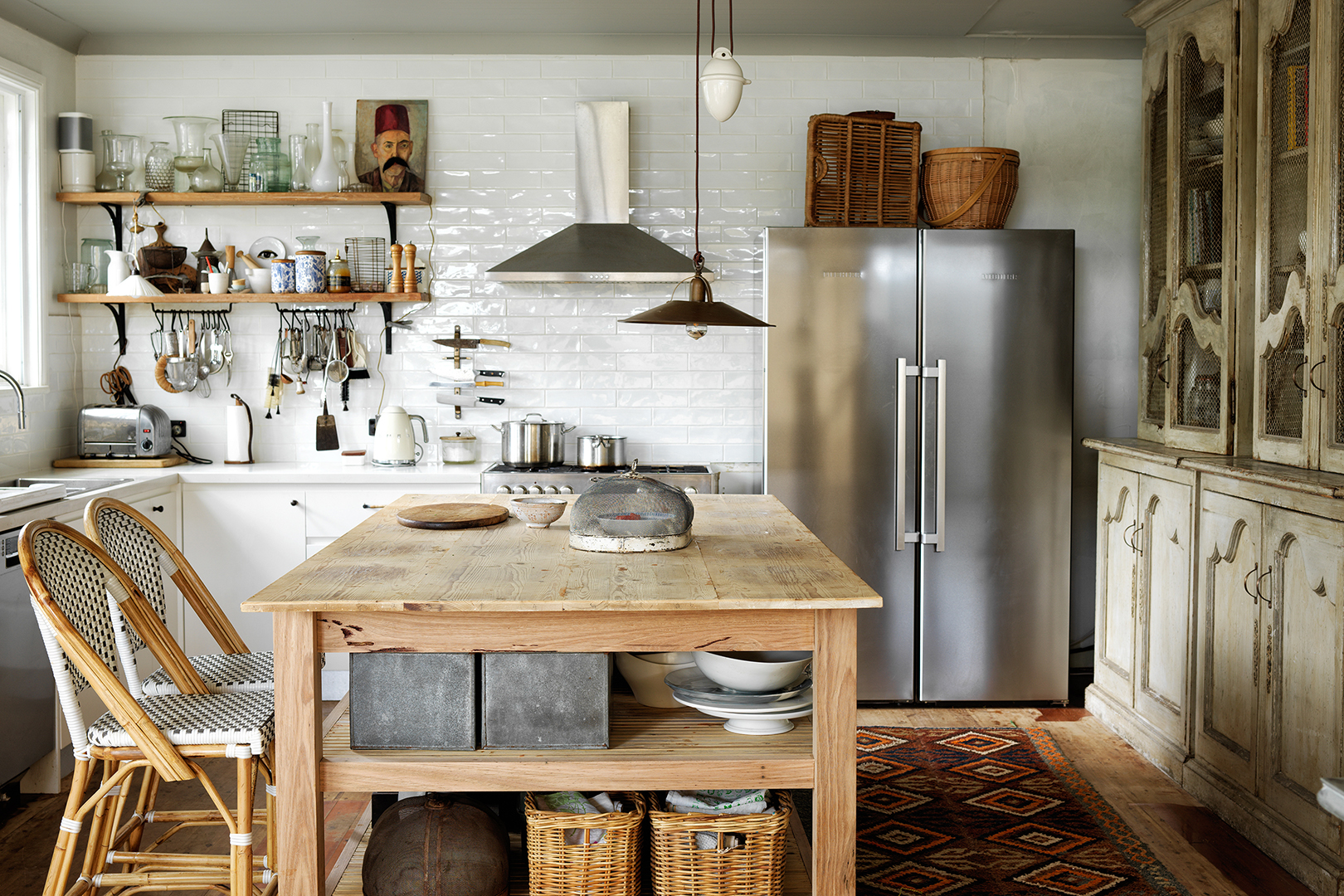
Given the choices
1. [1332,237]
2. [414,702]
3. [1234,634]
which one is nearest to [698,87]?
[1332,237]

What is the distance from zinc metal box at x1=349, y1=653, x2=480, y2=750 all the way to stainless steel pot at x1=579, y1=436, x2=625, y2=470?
7.35ft

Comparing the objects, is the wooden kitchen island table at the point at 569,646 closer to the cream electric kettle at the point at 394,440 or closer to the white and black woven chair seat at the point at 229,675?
the white and black woven chair seat at the point at 229,675

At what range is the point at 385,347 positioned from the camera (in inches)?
185

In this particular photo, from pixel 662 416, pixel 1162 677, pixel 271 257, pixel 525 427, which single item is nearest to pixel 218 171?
pixel 271 257

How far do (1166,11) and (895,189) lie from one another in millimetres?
1163

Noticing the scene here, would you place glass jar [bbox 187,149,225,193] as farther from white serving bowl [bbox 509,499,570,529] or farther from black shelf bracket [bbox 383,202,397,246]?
white serving bowl [bbox 509,499,570,529]

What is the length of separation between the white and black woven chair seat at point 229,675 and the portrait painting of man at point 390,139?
252cm

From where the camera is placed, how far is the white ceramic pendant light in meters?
2.64

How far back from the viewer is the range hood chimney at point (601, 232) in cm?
428

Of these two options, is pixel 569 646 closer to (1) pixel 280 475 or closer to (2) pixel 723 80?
(2) pixel 723 80

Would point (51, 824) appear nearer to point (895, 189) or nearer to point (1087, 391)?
point (895, 189)

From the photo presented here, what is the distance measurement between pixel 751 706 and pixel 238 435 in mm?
3205

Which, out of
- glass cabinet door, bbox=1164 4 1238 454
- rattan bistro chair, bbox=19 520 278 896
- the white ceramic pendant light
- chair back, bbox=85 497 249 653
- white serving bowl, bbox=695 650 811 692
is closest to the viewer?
rattan bistro chair, bbox=19 520 278 896

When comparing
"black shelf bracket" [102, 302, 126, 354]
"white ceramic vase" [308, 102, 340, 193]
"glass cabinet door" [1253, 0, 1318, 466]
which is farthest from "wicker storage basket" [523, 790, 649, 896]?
"black shelf bracket" [102, 302, 126, 354]
